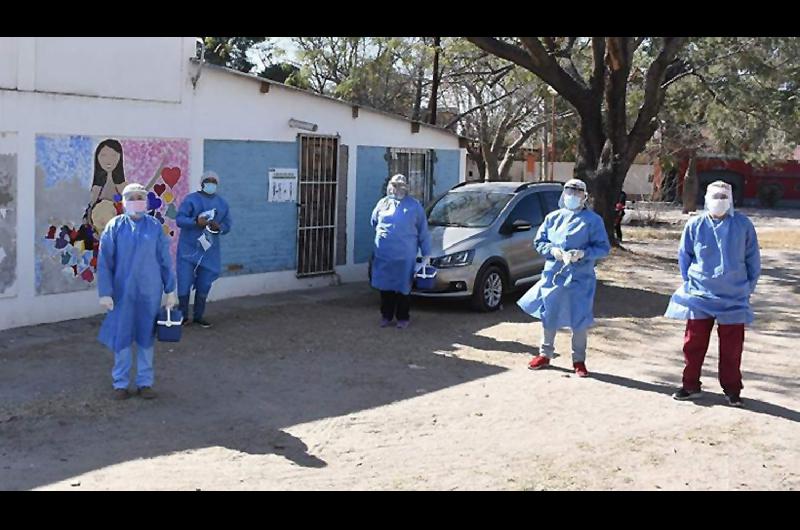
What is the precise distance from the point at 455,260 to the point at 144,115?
4133 mm

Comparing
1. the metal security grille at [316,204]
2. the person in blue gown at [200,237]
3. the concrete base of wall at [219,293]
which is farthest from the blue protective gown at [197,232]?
the metal security grille at [316,204]

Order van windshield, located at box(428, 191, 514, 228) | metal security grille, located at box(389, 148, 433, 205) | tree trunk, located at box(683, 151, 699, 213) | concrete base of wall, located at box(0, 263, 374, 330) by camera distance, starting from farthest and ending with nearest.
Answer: tree trunk, located at box(683, 151, 699, 213)
metal security grille, located at box(389, 148, 433, 205)
van windshield, located at box(428, 191, 514, 228)
concrete base of wall, located at box(0, 263, 374, 330)

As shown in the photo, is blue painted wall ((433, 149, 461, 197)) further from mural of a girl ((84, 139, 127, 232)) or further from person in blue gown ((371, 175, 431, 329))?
mural of a girl ((84, 139, 127, 232))

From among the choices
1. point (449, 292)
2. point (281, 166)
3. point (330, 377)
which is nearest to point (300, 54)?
point (281, 166)

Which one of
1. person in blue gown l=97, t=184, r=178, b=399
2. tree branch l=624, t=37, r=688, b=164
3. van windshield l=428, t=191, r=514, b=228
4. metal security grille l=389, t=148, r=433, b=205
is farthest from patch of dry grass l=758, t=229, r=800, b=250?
person in blue gown l=97, t=184, r=178, b=399

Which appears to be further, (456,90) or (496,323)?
(456,90)

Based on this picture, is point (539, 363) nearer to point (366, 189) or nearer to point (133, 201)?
point (133, 201)

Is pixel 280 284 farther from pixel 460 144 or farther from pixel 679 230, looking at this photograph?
pixel 679 230

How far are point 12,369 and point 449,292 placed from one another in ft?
17.9

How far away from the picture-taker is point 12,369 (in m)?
8.98

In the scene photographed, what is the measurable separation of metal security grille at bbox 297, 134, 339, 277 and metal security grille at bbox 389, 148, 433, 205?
1.45 meters

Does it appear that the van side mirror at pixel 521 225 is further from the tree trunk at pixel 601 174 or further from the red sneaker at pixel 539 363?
the tree trunk at pixel 601 174

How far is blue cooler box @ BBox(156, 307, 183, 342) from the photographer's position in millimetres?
7957

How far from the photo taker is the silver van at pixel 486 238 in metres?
12.5
